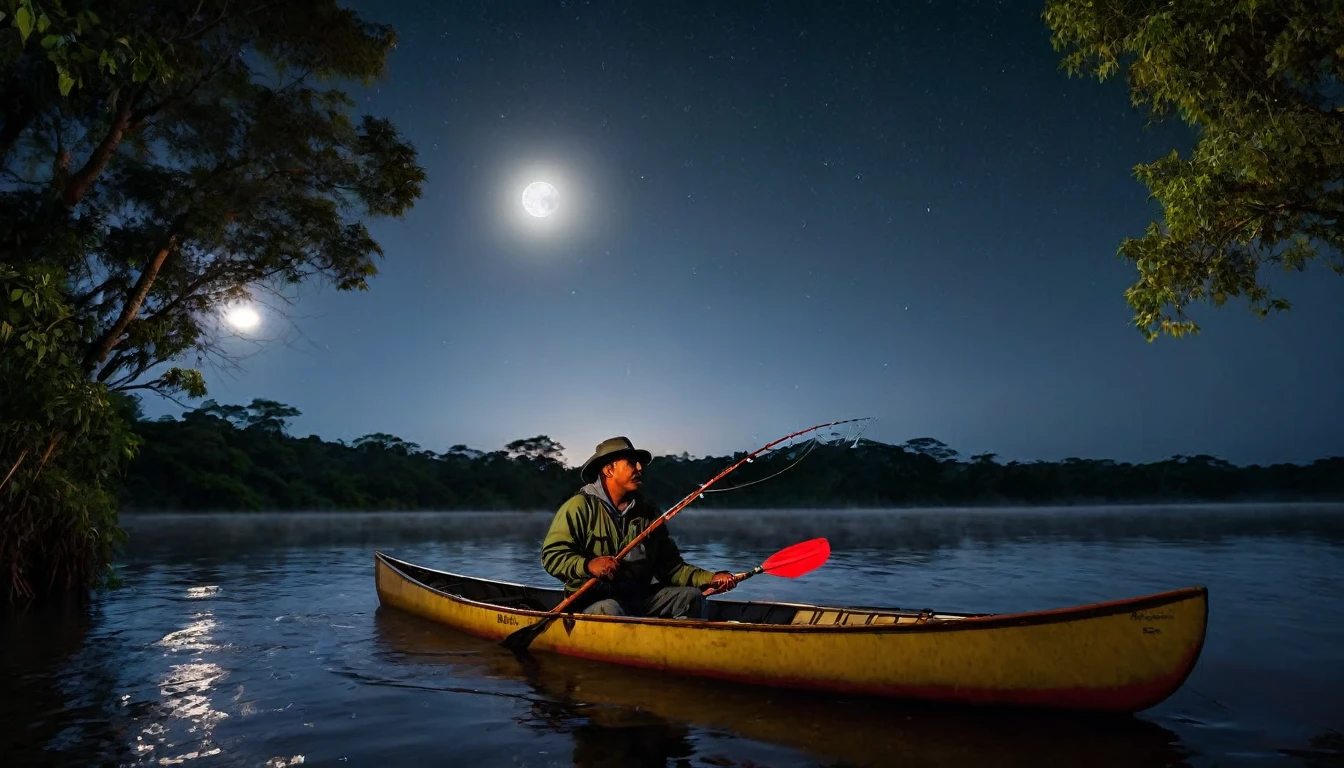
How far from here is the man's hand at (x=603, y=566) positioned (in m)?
7.09

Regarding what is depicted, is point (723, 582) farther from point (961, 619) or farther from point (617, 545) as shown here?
point (961, 619)

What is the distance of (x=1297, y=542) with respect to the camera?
25312 millimetres

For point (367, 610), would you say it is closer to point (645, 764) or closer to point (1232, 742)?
point (645, 764)

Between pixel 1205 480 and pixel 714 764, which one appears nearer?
pixel 714 764

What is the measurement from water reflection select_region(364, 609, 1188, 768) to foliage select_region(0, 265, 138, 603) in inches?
240

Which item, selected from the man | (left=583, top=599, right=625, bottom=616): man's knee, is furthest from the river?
the man

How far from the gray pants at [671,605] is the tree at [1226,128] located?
26.4ft

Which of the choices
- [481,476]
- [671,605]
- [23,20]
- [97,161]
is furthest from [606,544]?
[481,476]

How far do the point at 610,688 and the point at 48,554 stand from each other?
9.75 metres

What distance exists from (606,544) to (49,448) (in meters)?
8.02

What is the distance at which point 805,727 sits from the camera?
5391 millimetres

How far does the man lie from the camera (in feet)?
24.4

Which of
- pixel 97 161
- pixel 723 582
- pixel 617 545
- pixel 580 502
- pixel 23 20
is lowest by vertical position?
pixel 723 582

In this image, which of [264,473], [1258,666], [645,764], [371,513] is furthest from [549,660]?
[371,513]
